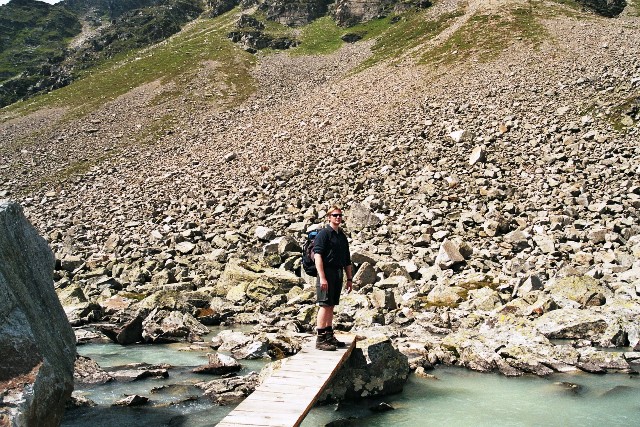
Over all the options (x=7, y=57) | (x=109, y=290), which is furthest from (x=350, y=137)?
(x=7, y=57)

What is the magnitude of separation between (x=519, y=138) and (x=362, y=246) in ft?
44.5

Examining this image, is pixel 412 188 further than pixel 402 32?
No

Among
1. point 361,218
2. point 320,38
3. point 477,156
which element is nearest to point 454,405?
point 361,218

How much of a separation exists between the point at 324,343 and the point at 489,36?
58955 millimetres

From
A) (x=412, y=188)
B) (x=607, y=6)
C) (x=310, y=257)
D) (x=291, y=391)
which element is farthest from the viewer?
(x=607, y=6)

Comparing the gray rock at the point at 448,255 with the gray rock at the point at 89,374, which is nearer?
the gray rock at the point at 89,374

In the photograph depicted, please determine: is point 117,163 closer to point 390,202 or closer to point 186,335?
point 390,202

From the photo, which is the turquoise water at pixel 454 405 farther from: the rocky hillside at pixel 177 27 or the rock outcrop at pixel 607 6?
the rocky hillside at pixel 177 27

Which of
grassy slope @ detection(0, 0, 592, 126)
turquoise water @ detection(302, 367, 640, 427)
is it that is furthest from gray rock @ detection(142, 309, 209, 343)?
grassy slope @ detection(0, 0, 592, 126)

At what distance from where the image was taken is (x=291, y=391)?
951cm

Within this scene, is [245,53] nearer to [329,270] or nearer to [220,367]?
[220,367]

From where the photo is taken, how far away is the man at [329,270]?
11203 mm

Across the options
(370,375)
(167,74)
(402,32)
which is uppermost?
(402,32)

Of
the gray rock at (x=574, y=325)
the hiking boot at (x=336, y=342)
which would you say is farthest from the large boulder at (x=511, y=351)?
the hiking boot at (x=336, y=342)
